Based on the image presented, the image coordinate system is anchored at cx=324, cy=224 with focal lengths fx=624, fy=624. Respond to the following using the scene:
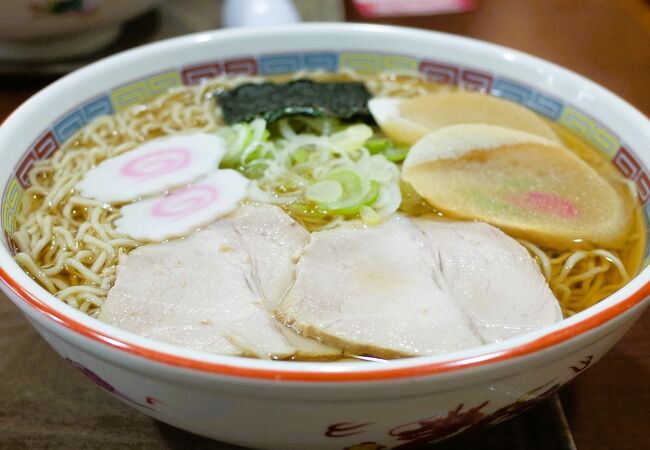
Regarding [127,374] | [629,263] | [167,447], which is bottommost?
[167,447]

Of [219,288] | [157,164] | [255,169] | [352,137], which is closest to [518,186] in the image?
[352,137]

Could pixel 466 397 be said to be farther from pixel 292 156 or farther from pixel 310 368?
pixel 292 156

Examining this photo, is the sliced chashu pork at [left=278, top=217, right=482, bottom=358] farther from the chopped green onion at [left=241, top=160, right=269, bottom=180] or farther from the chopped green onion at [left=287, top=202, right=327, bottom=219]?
the chopped green onion at [left=241, top=160, right=269, bottom=180]

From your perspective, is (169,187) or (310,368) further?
(169,187)

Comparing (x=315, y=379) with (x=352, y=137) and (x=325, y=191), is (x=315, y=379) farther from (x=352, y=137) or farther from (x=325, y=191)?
(x=352, y=137)

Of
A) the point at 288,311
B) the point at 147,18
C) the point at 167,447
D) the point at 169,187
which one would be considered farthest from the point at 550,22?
the point at 167,447

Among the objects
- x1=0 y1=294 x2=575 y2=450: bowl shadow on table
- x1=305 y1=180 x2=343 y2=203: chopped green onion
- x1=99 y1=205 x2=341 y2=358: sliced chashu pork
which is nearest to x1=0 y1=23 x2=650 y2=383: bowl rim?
x1=99 y1=205 x2=341 y2=358: sliced chashu pork
